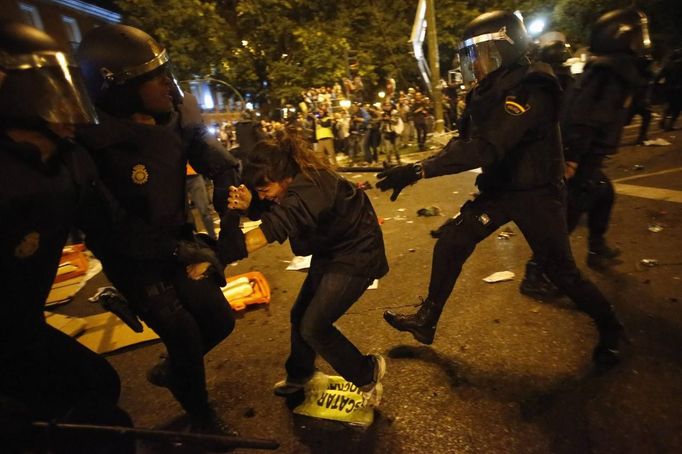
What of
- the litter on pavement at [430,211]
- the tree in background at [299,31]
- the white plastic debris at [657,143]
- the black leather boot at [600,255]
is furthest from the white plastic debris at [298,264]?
the tree in background at [299,31]

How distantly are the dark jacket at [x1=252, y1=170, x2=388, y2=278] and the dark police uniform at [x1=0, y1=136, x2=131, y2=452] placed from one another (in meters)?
0.73

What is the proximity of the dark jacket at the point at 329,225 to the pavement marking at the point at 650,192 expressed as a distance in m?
4.71

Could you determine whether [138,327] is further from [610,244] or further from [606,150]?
[610,244]

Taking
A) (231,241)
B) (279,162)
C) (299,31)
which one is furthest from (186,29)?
(231,241)

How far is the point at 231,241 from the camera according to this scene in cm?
184

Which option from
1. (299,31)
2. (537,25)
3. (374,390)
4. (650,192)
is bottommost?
(650,192)

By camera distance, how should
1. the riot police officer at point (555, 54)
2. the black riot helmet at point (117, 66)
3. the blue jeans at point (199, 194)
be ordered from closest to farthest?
the black riot helmet at point (117, 66) < the riot police officer at point (555, 54) < the blue jeans at point (199, 194)

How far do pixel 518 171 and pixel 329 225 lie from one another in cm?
119

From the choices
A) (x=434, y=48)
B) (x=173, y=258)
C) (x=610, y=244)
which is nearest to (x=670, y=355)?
(x=610, y=244)

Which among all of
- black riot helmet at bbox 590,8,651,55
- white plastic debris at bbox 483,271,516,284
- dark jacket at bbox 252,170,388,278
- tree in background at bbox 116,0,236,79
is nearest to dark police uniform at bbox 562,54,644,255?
black riot helmet at bbox 590,8,651,55

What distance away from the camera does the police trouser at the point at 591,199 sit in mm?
3578

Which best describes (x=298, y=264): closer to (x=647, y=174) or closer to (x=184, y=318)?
(x=184, y=318)

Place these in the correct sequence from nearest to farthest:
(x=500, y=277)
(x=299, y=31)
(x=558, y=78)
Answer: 1. (x=500, y=277)
2. (x=558, y=78)
3. (x=299, y=31)

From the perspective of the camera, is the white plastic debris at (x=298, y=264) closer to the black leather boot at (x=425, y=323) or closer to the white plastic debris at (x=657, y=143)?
the black leather boot at (x=425, y=323)
